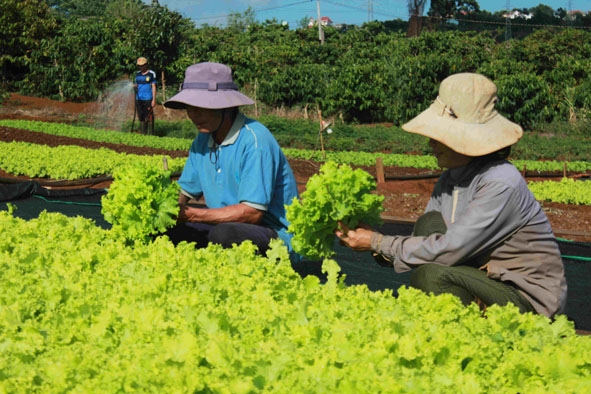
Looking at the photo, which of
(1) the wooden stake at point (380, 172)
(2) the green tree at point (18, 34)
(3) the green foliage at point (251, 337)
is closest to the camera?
(3) the green foliage at point (251, 337)

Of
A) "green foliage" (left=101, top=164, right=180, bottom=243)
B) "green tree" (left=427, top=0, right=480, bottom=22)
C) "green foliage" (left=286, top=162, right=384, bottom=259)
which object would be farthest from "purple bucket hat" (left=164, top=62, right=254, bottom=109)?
"green tree" (left=427, top=0, right=480, bottom=22)

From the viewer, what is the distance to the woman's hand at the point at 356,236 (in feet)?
15.5

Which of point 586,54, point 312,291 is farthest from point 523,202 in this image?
point 586,54

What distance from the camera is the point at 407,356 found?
309cm

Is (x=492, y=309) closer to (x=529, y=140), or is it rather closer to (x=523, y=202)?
(x=523, y=202)

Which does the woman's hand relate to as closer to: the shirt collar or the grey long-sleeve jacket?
the grey long-sleeve jacket

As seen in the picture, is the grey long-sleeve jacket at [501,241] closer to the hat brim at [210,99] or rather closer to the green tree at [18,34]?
the hat brim at [210,99]

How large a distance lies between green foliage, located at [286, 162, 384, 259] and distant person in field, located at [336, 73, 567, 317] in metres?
0.25

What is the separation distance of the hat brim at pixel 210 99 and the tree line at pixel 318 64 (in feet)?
66.8

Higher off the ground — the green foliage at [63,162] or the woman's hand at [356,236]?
the woman's hand at [356,236]

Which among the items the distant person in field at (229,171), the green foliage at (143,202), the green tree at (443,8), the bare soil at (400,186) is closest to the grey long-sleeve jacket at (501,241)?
the distant person in field at (229,171)

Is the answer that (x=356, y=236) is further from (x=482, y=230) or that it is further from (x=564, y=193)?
(x=564, y=193)

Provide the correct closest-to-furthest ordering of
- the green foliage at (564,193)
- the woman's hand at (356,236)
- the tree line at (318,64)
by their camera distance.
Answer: the woman's hand at (356,236) → the green foliage at (564,193) → the tree line at (318,64)

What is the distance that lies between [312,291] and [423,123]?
1.11 meters
